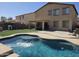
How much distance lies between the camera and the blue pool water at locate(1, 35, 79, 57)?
6234 millimetres

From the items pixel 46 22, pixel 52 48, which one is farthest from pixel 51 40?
pixel 46 22

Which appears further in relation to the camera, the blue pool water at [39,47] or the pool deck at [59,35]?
the pool deck at [59,35]

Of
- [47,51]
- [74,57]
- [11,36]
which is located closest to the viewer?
[74,57]

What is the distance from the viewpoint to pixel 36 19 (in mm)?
7109

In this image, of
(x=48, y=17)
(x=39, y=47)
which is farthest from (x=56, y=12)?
(x=39, y=47)

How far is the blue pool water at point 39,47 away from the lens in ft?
20.5

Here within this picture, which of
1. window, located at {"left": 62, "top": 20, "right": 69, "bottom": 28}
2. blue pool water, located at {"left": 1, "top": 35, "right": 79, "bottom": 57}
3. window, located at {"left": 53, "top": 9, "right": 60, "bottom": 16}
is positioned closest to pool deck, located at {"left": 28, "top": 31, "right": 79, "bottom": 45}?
blue pool water, located at {"left": 1, "top": 35, "right": 79, "bottom": 57}

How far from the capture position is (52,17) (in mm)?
7090

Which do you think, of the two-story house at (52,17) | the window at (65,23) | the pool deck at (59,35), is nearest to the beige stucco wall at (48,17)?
the two-story house at (52,17)

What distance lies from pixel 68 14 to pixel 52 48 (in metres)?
1.63

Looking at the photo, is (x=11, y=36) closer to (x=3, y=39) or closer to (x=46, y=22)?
(x=3, y=39)

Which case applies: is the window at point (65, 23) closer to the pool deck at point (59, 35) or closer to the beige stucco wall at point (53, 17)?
the beige stucco wall at point (53, 17)

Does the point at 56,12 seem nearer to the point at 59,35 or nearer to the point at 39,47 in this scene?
the point at 59,35

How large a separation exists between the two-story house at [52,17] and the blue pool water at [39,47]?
63cm
